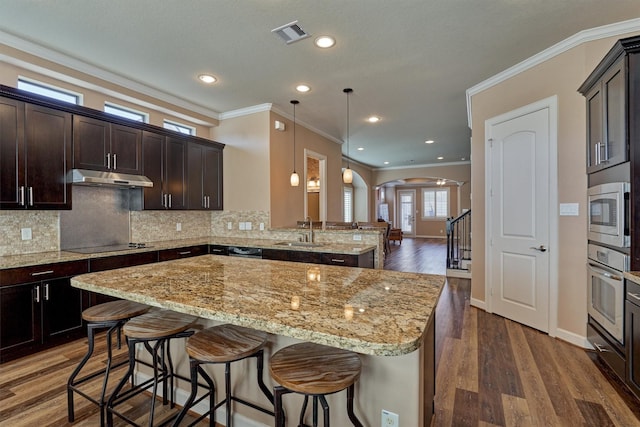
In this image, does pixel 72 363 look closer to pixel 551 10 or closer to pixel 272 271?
pixel 272 271

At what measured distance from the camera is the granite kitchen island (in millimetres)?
1081

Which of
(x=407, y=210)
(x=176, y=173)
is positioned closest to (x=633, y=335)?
(x=176, y=173)

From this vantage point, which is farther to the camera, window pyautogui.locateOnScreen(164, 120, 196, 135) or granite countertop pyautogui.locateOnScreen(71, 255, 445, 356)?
window pyautogui.locateOnScreen(164, 120, 196, 135)

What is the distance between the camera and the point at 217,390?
6.34 feet

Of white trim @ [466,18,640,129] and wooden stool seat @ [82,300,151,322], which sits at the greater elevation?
white trim @ [466,18,640,129]

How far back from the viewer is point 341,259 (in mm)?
3682

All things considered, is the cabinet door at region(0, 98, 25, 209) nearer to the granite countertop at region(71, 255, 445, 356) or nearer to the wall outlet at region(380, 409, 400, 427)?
the granite countertop at region(71, 255, 445, 356)

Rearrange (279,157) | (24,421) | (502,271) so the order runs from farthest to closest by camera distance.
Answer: (279,157) < (502,271) < (24,421)

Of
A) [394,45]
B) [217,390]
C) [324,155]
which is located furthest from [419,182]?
[217,390]

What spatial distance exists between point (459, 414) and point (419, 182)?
12.7 metres

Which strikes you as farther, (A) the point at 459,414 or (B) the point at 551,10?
(B) the point at 551,10

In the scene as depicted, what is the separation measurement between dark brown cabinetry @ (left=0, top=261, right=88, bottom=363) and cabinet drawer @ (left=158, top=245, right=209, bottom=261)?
876 millimetres

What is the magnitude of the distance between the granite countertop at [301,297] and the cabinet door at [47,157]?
5.57 feet

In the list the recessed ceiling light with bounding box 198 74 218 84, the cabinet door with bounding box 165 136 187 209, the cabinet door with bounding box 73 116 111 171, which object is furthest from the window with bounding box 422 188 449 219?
the cabinet door with bounding box 73 116 111 171
